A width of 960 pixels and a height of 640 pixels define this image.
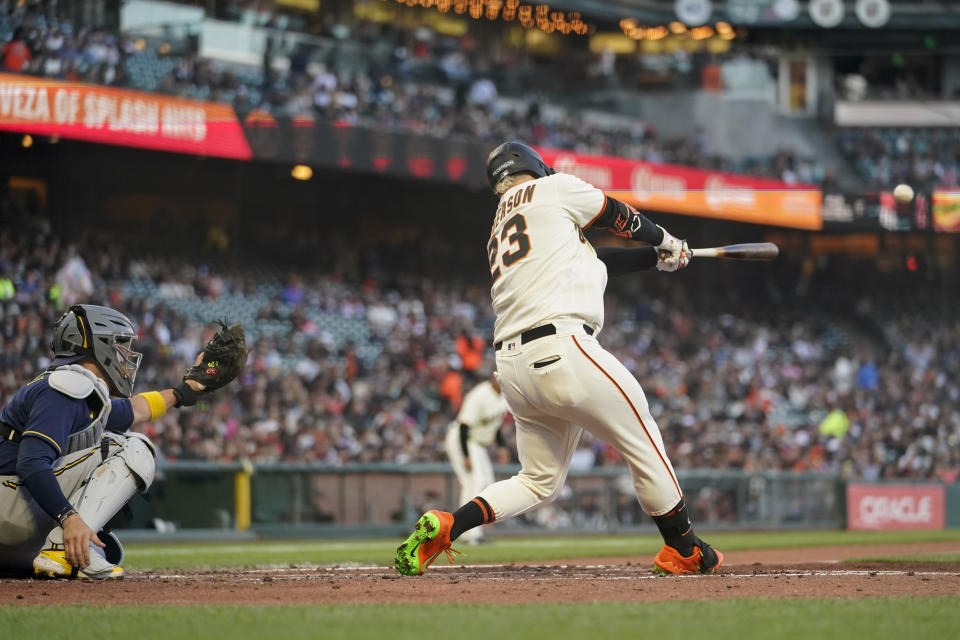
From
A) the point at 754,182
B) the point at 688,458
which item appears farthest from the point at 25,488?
the point at 754,182

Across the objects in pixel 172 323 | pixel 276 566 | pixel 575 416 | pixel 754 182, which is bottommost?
pixel 276 566

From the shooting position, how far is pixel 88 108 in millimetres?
16734

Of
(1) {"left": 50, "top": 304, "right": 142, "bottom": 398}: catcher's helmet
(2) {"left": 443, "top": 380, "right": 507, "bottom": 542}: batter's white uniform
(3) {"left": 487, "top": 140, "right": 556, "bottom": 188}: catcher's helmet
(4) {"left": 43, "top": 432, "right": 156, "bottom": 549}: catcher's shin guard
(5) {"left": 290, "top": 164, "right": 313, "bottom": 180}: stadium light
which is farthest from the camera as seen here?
(5) {"left": 290, "top": 164, "right": 313, "bottom": 180}: stadium light

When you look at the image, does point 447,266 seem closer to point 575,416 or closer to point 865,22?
point 865,22

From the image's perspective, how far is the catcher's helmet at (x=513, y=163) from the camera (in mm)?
6037

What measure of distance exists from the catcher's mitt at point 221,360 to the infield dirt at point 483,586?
1.05m

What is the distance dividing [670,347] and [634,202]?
3116mm

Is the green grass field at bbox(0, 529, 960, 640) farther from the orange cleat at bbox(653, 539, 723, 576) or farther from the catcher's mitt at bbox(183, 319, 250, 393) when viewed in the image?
the catcher's mitt at bbox(183, 319, 250, 393)

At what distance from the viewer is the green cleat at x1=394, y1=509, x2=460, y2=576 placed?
5555mm

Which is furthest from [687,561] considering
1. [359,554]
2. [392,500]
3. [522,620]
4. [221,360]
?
[392,500]

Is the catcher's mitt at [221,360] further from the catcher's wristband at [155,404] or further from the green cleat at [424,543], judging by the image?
the green cleat at [424,543]

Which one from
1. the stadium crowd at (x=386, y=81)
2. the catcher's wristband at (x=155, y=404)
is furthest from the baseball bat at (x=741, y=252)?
the stadium crowd at (x=386, y=81)

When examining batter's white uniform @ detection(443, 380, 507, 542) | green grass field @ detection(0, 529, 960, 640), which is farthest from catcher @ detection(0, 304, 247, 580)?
batter's white uniform @ detection(443, 380, 507, 542)

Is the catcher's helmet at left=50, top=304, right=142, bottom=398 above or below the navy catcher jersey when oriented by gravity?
above
